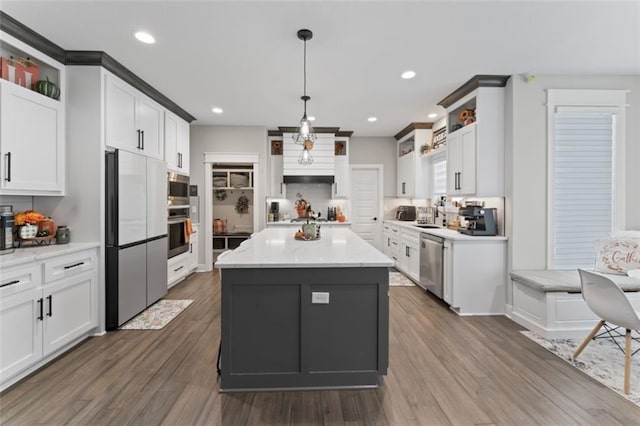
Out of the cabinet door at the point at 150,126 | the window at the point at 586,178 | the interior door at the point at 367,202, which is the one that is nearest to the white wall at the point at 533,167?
the window at the point at 586,178

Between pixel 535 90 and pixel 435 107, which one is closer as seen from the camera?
pixel 535 90

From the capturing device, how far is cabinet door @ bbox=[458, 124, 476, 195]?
374 centimetres

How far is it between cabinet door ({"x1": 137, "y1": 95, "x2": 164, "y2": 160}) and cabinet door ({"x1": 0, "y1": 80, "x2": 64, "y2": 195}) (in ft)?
2.94

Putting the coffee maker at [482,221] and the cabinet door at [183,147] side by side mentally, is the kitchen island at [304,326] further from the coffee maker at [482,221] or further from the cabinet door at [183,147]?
the cabinet door at [183,147]

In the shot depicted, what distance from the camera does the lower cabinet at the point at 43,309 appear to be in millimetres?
2115

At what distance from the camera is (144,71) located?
3.39 m

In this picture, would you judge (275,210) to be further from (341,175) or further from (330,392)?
(330,392)

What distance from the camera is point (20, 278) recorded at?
2.20 meters

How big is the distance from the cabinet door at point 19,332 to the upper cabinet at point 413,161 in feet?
17.5

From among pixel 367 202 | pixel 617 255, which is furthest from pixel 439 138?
pixel 617 255

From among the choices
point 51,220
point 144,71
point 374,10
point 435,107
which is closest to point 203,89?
point 144,71

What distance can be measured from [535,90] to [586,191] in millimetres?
1280

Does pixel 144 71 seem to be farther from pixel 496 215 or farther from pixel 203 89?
pixel 496 215

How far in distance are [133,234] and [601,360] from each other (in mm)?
4545
